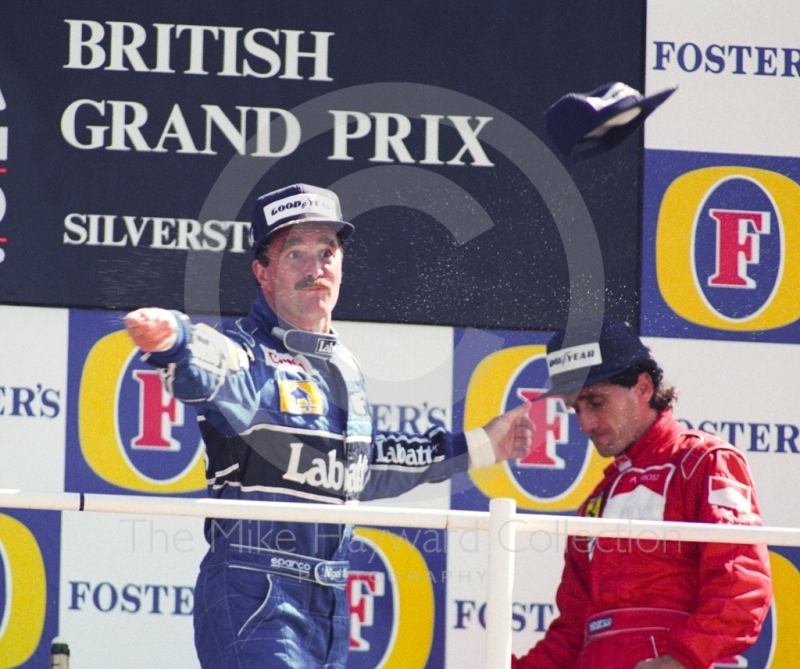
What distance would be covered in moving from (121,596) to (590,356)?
4.30ft

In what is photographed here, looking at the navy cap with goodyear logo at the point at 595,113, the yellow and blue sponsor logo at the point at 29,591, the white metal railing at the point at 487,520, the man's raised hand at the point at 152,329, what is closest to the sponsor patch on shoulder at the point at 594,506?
the white metal railing at the point at 487,520

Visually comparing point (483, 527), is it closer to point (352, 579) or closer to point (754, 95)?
point (352, 579)

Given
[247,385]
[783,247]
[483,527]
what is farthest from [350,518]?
[783,247]

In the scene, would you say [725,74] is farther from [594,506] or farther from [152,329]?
[152,329]

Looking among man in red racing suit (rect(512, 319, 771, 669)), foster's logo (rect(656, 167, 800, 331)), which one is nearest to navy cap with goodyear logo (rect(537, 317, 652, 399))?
man in red racing suit (rect(512, 319, 771, 669))

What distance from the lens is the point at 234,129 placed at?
3.62 m

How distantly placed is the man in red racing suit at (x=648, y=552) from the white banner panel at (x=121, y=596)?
90 cm

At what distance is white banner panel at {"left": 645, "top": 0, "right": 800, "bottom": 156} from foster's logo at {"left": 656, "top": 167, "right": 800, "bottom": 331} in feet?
0.33

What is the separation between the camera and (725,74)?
3.77 m

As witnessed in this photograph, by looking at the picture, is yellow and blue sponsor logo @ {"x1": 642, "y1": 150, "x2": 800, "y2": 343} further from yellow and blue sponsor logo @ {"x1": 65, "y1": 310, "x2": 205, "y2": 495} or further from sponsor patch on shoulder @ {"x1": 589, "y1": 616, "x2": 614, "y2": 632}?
yellow and blue sponsor logo @ {"x1": 65, "y1": 310, "x2": 205, "y2": 495}

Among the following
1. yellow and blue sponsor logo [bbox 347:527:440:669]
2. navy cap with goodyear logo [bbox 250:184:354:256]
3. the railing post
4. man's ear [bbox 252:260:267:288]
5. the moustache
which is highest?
navy cap with goodyear logo [bbox 250:184:354:256]

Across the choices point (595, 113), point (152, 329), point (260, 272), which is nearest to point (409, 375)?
point (260, 272)

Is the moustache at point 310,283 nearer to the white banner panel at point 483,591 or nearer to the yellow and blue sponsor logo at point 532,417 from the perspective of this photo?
the yellow and blue sponsor logo at point 532,417

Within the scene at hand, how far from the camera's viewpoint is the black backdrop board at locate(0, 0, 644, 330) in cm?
357
